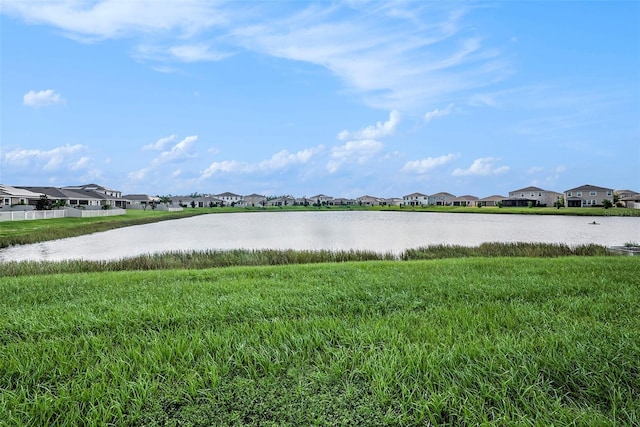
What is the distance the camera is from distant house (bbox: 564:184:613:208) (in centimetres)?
6431

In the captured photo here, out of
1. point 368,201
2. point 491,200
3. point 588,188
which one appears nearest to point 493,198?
point 491,200

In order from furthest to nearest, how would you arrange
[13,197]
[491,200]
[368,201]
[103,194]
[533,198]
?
[368,201], [491,200], [533,198], [103,194], [13,197]

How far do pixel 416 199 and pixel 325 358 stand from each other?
349ft

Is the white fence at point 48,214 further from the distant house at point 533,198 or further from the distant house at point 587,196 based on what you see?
the distant house at point 587,196

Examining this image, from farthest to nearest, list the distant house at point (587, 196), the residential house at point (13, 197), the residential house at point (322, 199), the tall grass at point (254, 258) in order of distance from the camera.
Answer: the residential house at point (322, 199), the distant house at point (587, 196), the residential house at point (13, 197), the tall grass at point (254, 258)

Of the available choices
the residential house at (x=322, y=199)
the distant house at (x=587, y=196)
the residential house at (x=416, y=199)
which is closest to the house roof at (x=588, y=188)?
the distant house at (x=587, y=196)

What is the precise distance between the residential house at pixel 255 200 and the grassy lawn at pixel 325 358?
340ft

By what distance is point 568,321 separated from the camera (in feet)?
12.1

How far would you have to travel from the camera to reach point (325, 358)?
2939mm

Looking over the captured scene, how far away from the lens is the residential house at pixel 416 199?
10412cm

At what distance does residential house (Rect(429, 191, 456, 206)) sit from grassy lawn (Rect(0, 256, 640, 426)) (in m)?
100

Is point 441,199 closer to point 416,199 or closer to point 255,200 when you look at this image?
point 416,199

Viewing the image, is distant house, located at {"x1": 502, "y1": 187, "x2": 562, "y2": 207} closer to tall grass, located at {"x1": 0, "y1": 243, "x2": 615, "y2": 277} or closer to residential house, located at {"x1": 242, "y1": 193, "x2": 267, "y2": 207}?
residential house, located at {"x1": 242, "y1": 193, "x2": 267, "y2": 207}

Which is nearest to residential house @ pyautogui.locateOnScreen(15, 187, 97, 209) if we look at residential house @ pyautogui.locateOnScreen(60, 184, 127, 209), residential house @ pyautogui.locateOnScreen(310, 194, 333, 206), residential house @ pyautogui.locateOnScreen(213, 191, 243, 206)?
residential house @ pyautogui.locateOnScreen(60, 184, 127, 209)
